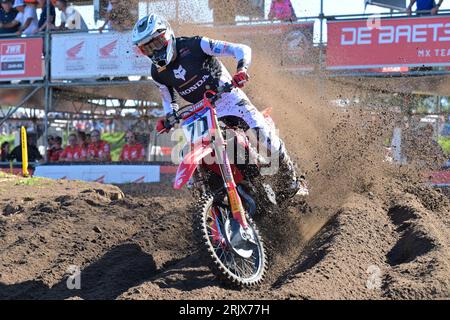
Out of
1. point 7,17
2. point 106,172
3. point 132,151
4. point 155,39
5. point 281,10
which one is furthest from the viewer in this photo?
point 132,151

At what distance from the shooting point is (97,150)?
17.0 m

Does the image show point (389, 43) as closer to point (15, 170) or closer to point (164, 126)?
point (164, 126)

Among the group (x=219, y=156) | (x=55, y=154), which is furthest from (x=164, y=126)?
(x=55, y=154)

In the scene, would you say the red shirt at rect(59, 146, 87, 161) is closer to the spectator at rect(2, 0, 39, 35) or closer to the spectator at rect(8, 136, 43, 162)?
the spectator at rect(8, 136, 43, 162)

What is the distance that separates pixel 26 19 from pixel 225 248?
1258 centimetres

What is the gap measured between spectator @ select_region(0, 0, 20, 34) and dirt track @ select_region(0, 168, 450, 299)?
827cm

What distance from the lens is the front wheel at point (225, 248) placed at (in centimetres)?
527

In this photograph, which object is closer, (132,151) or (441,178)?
(441,178)

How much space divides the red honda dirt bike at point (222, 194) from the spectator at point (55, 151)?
472 inches

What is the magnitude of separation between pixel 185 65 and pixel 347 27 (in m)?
6.83

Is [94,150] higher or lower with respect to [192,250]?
lower

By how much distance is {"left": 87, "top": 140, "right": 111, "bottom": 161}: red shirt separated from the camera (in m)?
17.0

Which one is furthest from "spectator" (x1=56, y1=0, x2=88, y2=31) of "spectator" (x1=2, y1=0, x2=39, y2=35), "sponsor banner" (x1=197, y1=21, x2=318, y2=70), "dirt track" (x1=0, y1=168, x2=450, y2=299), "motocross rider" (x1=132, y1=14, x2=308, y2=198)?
"motocross rider" (x1=132, y1=14, x2=308, y2=198)

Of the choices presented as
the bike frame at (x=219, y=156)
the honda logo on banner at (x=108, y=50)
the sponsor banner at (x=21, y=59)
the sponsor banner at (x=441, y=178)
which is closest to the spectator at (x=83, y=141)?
the sponsor banner at (x=21, y=59)
